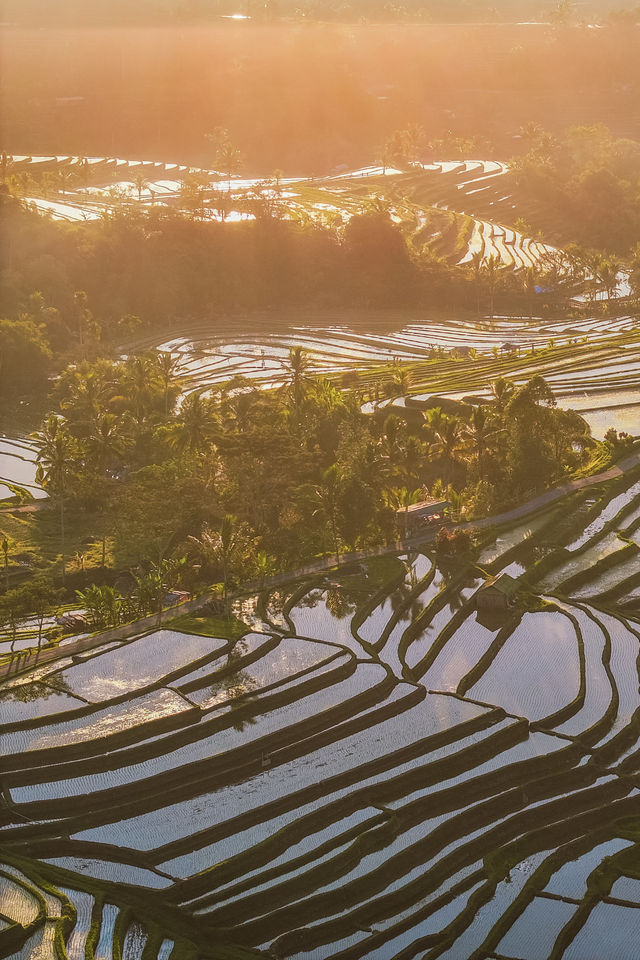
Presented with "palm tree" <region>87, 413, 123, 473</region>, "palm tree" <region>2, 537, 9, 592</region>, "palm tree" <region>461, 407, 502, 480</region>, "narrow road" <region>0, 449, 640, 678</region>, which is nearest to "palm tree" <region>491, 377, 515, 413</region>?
"palm tree" <region>461, 407, 502, 480</region>

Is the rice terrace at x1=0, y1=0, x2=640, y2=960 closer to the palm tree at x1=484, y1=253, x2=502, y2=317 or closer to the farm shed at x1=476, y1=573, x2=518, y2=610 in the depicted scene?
the farm shed at x1=476, y1=573, x2=518, y2=610

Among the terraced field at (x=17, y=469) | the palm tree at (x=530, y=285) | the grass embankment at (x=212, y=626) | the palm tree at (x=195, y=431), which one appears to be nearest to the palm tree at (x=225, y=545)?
the grass embankment at (x=212, y=626)

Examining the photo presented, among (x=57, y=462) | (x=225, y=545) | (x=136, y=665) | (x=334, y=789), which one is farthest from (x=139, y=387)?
(x=334, y=789)

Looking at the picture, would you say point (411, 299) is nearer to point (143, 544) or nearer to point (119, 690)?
point (143, 544)

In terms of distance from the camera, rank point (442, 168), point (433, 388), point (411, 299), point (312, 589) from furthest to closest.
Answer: point (442, 168), point (411, 299), point (433, 388), point (312, 589)

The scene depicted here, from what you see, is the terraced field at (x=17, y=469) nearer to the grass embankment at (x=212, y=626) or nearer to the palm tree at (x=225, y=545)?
the palm tree at (x=225, y=545)

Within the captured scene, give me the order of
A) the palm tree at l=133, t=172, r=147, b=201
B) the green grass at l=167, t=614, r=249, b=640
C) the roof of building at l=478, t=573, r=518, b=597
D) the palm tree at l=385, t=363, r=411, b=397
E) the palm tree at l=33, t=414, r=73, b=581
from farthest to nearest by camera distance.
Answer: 1. the palm tree at l=133, t=172, r=147, b=201
2. the palm tree at l=385, t=363, r=411, b=397
3. the palm tree at l=33, t=414, r=73, b=581
4. the roof of building at l=478, t=573, r=518, b=597
5. the green grass at l=167, t=614, r=249, b=640

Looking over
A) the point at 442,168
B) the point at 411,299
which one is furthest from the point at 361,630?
the point at 442,168

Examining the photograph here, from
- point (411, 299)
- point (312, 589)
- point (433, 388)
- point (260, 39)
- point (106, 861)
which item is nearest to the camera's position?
point (106, 861)
